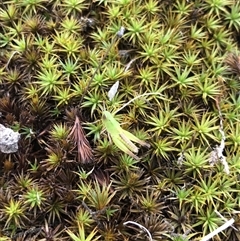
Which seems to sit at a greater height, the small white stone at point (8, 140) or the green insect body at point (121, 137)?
the green insect body at point (121, 137)

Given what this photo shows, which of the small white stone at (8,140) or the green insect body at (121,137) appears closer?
the green insect body at (121,137)

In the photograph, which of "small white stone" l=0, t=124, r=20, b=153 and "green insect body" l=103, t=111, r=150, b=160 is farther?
"small white stone" l=0, t=124, r=20, b=153

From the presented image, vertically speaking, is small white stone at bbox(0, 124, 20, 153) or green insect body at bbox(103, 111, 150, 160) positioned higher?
green insect body at bbox(103, 111, 150, 160)

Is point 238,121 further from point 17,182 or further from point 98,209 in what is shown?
point 17,182
